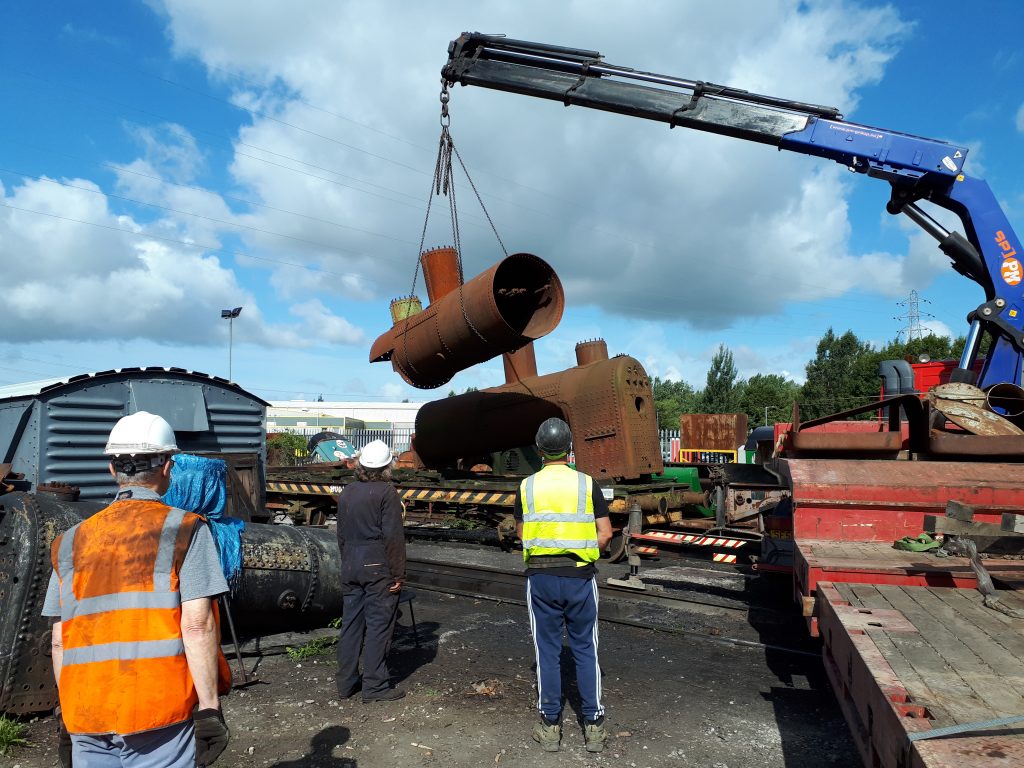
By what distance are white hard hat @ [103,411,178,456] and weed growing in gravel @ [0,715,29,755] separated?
308 centimetres

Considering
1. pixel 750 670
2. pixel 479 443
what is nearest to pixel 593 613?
pixel 750 670

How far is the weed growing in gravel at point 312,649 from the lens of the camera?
6.03 meters

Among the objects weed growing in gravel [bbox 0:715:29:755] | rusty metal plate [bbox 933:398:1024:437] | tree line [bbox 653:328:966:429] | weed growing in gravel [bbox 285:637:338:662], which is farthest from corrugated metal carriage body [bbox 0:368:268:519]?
tree line [bbox 653:328:966:429]

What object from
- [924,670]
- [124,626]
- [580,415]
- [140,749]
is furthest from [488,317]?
[140,749]

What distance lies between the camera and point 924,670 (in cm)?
271

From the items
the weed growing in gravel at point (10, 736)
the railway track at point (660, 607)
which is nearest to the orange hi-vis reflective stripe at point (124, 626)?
the weed growing in gravel at point (10, 736)

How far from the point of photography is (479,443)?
500 inches

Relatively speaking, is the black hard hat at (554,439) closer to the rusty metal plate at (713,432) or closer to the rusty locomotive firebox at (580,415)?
the rusty locomotive firebox at (580,415)

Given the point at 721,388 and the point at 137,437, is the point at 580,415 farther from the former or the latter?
the point at 721,388

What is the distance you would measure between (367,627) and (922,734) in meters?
3.87

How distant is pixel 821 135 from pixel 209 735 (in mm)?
10688

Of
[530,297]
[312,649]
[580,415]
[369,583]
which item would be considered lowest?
[312,649]

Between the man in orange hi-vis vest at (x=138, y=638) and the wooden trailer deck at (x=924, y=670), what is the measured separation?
2.17m

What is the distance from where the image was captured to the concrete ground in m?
4.18
